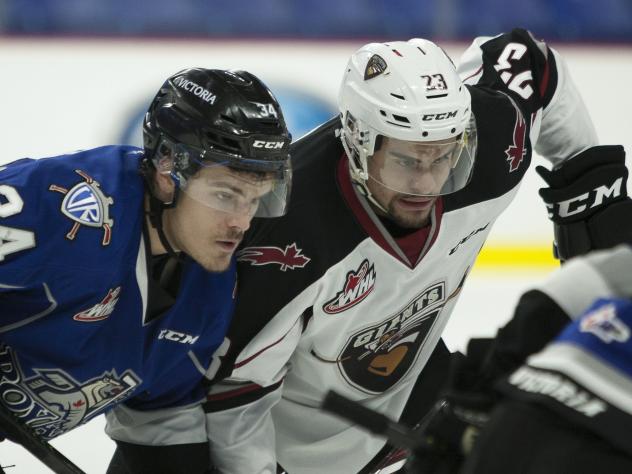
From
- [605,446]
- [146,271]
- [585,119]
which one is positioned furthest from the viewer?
[585,119]

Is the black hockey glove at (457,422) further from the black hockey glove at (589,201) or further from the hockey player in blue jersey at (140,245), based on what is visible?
the black hockey glove at (589,201)

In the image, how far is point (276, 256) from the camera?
7.47 ft

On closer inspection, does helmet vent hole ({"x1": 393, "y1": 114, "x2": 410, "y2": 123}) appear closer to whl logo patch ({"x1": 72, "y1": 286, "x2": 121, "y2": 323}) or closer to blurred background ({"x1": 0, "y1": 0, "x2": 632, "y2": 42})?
whl logo patch ({"x1": 72, "y1": 286, "x2": 121, "y2": 323})

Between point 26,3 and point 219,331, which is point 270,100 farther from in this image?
point 26,3

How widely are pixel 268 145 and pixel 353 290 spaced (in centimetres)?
41

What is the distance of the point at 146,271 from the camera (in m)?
2.13

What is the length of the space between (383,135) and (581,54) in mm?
3120

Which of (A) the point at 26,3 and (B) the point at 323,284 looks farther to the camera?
(A) the point at 26,3

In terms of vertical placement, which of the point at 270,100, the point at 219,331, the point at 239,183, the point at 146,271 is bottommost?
the point at 219,331

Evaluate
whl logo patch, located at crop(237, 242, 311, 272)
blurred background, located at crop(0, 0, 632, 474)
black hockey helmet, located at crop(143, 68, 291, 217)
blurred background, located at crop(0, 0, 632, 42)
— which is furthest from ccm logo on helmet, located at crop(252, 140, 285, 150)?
blurred background, located at crop(0, 0, 632, 42)

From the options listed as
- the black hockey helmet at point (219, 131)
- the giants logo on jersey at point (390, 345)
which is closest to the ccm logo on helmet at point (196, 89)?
the black hockey helmet at point (219, 131)

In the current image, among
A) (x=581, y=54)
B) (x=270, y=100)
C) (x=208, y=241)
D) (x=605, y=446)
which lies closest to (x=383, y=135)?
(x=270, y=100)

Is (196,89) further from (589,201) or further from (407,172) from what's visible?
(589,201)

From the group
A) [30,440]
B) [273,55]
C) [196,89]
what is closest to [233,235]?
[196,89]
